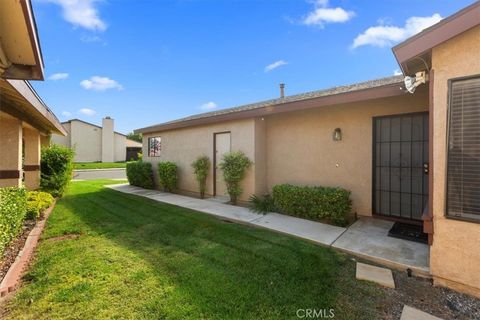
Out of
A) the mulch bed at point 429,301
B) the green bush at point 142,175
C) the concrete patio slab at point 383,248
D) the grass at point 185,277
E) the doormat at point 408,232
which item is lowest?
the mulch bed at point 429,301

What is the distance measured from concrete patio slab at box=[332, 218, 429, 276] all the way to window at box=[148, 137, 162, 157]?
→ 9665mm

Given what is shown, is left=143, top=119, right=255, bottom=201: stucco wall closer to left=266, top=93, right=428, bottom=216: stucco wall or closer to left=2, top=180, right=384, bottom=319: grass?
left=266, top=93, right=428, bottom=216: stucco wall

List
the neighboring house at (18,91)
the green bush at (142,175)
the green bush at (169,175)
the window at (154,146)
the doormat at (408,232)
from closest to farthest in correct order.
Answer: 1. the neighboring house at (18,91)
2. the doormat at (408,232)
3. the green bush at (169,175)
4. the green bush at (142,175)
5. the window at (154,146)

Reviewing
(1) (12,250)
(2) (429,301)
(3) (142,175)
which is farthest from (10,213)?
(3) (142,175)

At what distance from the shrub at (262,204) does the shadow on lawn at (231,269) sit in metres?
1.44

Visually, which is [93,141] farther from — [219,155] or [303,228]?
[303,228]

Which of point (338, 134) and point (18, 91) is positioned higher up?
point (18, 91)

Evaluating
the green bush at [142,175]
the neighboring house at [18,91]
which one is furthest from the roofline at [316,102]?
the neighboring house at [18,91]

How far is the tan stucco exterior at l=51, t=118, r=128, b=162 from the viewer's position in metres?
31.8

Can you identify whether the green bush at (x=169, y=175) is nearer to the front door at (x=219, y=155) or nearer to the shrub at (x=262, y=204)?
the front door at (x=219, y=155)

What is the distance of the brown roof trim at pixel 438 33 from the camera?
282 cm

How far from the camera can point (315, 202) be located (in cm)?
593

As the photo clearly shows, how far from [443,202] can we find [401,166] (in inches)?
110

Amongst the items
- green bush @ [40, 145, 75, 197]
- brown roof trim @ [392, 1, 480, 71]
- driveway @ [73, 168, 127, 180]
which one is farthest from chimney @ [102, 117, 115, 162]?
brown roof trim @ [392, 1, 480, 71]
